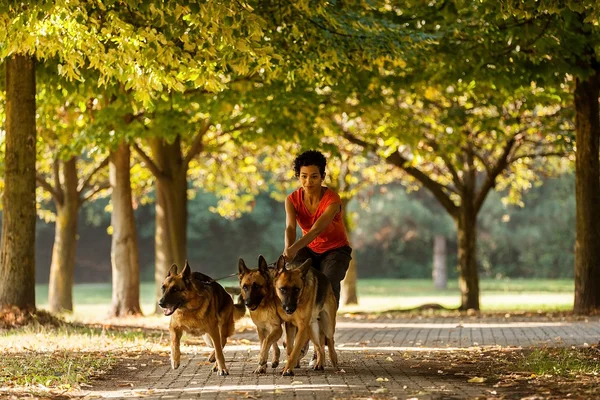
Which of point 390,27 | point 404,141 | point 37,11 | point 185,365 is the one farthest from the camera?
point 404,141

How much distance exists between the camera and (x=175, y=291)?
34.3 ft

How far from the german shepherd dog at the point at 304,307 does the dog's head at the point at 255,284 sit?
143 millimetres

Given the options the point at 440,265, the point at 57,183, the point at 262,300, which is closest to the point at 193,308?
the point at 262,300

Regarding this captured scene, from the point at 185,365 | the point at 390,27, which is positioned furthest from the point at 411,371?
the point at 390,27

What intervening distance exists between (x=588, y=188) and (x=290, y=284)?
1199cm

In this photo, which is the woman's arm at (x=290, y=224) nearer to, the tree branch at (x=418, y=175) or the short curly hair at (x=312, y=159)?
the short curly hair at (x=312, y=159)

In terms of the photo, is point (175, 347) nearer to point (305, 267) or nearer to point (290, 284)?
point (290, 284)

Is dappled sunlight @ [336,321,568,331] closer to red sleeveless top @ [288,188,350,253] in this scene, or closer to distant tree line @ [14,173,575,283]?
red sleeveless top @ [288,188,350,253]

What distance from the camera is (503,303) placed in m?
35.8

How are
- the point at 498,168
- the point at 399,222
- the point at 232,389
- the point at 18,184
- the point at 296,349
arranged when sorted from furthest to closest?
the point at 399,222 → the point at 498,168 → the point at 18,184 → the point at 296,349 → the point at 232,389

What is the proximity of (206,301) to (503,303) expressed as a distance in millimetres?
26368

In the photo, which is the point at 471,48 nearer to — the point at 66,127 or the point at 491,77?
the point at 491,77

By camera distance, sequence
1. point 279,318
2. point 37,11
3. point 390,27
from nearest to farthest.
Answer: point 279,318
point 37,11
point 390,27

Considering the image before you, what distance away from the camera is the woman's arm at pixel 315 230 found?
417 inches
